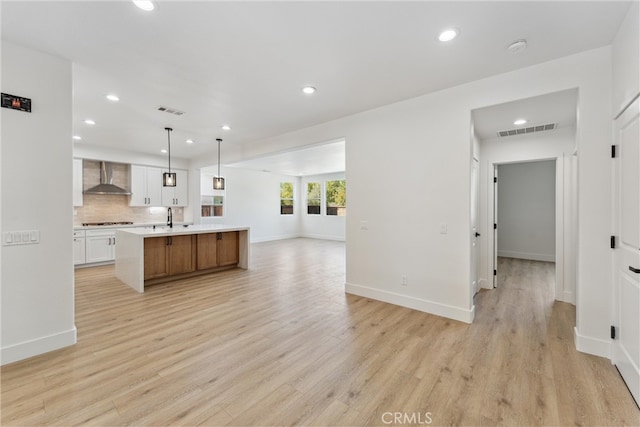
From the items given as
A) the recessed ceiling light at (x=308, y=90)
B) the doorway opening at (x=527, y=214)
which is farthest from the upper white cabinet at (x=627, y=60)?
the doorway opening at (x=527, y=214)

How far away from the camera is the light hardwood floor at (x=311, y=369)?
1786 mm

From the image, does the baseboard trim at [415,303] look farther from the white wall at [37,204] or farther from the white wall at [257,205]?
the white wall at [257,205]

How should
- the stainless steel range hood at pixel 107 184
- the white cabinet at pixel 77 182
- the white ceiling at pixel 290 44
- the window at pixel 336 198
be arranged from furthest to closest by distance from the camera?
the window at pixel 336 198 → the stainless steel range hood at pixel 107 184 → the white cabinet at pixel 77 182 → the white ceiling at pixel 290 44

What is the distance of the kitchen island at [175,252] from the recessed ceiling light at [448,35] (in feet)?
15.3

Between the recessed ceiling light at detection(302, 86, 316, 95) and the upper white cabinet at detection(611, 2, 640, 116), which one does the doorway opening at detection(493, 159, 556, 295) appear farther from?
the recessed ceiling light at detection(302, 86, 316, 95)

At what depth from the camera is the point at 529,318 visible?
3350 millimetres

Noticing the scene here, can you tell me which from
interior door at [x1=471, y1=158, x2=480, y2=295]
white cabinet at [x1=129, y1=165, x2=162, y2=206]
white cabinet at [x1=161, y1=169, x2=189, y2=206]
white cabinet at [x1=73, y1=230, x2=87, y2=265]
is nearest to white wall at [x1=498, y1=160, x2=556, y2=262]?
interior door at [x1=471, y1=158, x2=480, y2=295]

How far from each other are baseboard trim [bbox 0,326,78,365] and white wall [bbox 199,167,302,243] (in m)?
6.55

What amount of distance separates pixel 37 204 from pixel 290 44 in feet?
8.95

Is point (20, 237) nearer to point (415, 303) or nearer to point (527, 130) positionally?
point (415, 303)

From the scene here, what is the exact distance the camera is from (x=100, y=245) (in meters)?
6.30

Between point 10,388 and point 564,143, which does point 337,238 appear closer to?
point 564,143

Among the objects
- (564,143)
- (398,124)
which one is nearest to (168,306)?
(398,124)

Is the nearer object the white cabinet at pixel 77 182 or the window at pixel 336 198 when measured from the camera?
the white cabinet at pixel 77 182
